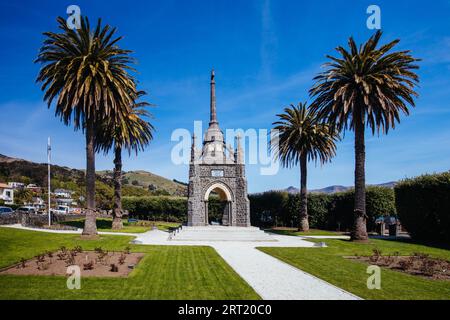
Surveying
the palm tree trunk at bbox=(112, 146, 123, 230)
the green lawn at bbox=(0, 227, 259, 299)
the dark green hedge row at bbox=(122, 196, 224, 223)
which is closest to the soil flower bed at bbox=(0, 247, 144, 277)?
the green lawn at bbox=(0, 227, 259, 299)

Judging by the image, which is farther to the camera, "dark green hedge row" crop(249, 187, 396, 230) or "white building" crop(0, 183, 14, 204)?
"white building" crop(0, 183, 14, 204)

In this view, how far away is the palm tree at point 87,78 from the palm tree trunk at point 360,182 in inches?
707

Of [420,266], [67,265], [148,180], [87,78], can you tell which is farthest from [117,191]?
[148,180]

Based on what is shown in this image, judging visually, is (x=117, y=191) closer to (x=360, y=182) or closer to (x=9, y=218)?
(x=9, y=218)

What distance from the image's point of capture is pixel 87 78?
24562mm

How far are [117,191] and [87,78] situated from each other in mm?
16088

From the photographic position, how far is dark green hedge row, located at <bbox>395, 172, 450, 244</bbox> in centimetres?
2733

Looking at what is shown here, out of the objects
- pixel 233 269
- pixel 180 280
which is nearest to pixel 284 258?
pixel 233 269

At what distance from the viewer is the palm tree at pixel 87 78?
24.7 m

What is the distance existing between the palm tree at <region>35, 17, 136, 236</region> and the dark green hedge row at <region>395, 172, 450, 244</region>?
24.8 m

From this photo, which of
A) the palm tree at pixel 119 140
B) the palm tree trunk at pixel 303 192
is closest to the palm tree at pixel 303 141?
the palm tree trunk at pixel 303 192

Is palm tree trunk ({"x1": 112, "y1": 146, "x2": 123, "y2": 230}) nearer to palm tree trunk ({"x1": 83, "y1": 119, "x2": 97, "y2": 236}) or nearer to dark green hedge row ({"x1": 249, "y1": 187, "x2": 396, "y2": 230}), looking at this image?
palm tree trunk ({"x1": 83, "y1": 119, "x2": 97, "y2": 236})
